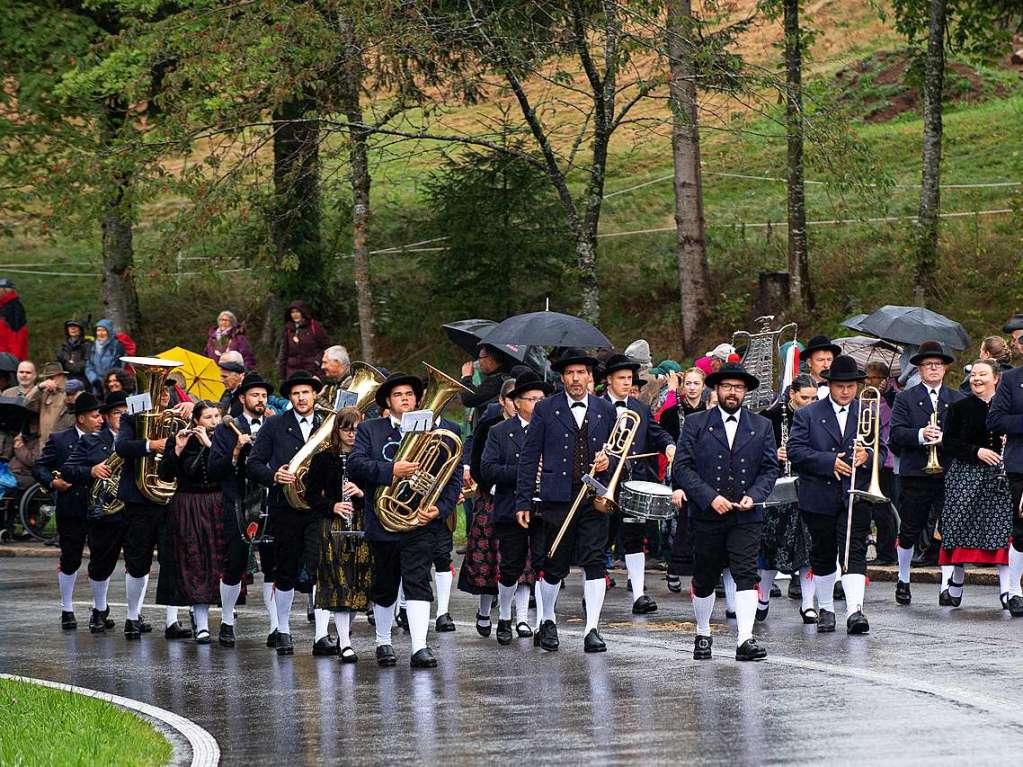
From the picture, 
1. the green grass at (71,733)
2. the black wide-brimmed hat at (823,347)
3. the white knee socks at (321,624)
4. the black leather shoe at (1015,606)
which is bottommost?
the green grass at (71,733)

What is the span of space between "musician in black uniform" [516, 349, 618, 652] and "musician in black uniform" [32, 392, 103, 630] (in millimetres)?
4440

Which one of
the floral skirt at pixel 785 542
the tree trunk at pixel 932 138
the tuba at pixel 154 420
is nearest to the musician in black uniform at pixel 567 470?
the floral skirt at pixel 785 542

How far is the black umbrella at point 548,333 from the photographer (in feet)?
54.6

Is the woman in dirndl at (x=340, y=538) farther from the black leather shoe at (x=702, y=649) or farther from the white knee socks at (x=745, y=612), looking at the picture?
the white knee socks at (x=745, y=612)

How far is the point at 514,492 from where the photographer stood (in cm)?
1393

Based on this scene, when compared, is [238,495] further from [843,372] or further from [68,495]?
[843,372]

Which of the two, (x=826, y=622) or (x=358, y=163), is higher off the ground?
(x=358, y=163)

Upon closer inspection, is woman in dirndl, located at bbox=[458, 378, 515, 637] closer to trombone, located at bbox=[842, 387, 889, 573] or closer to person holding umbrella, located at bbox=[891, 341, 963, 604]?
trombone, located at bbox=[842, 387, 889, 573]

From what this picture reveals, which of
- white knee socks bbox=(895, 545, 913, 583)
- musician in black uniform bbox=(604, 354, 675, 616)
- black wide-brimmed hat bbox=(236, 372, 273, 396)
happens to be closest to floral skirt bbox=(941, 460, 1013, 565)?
white knee socks bbox=(895, 545, 913, 583)

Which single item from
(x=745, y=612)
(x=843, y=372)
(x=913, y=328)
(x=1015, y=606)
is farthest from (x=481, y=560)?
(x=913, y=328)

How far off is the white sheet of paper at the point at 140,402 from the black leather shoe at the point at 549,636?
3573mm

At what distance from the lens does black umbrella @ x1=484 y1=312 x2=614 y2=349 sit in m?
16.6

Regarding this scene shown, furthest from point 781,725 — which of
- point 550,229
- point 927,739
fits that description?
point 550,229

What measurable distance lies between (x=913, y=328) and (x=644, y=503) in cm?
550
